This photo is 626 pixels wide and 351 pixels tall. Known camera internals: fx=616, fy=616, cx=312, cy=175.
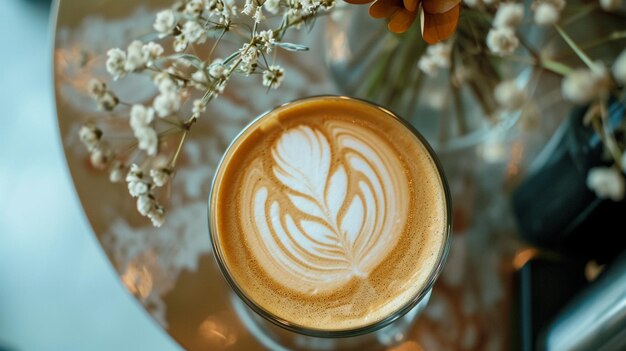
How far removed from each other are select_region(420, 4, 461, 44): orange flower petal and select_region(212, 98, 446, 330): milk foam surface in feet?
0.54

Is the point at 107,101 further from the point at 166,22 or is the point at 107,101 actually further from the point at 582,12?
the point at 582,12

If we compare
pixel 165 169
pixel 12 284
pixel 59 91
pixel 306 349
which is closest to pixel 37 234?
pixel 12 284

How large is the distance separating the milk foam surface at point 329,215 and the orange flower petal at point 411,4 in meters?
0.18

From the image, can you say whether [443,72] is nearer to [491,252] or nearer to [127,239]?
[491,252]

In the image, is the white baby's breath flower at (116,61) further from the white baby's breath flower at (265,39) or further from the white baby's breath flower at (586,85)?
the white baby's breath flower at (586,85)

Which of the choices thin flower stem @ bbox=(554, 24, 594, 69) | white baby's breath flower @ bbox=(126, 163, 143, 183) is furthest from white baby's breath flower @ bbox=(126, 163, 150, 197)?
thin flower stem @ bbox=(554, 24, 594, 69)

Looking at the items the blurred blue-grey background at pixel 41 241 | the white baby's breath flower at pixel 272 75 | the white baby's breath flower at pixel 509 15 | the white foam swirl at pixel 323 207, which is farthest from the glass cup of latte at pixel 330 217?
the blurred blue-grey background at pixel 41 241

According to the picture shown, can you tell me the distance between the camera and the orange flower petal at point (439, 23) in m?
0.53

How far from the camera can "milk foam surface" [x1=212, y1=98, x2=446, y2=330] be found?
0.64 meters

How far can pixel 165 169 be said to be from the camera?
52 centimetres

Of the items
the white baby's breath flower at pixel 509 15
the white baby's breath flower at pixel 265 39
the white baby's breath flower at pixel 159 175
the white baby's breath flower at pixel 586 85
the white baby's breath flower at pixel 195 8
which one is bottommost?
the white baby's breath flower at pixel 159 175

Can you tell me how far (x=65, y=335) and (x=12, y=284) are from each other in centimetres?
15

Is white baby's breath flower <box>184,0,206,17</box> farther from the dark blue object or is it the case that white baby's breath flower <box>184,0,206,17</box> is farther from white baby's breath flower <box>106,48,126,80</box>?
the dark blue object

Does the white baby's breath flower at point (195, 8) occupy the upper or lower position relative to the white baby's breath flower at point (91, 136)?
upper
